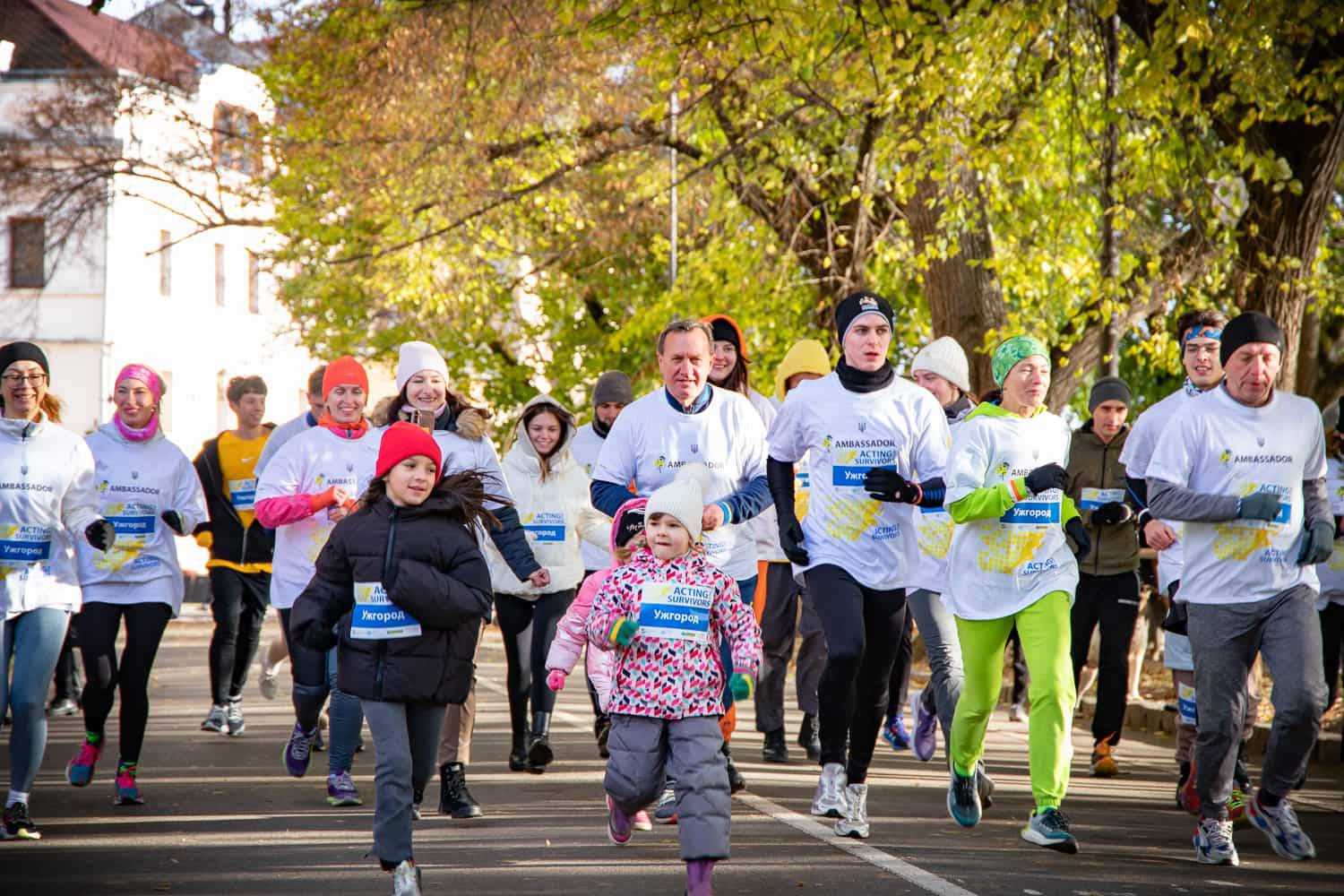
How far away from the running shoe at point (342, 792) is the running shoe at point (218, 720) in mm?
3511

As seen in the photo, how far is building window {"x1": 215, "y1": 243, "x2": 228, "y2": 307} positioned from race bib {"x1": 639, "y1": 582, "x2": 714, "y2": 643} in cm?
4475

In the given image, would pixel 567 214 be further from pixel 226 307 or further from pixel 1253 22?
pixel 226 307

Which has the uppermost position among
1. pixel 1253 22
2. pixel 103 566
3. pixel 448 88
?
pixel 448 88

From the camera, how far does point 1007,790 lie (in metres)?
9.94

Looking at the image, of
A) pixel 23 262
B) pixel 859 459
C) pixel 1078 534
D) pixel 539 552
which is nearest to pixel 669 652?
pixel 859 459

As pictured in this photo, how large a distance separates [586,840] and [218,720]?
5194mm

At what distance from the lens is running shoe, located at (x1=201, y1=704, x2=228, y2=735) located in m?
12.7

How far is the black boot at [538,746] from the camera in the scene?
10492mm

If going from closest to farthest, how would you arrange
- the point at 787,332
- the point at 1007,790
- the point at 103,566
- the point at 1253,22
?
the point at 103,566, the point at 1007,790, the point at 1253,22, the point at 787,332

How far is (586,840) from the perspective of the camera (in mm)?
8156

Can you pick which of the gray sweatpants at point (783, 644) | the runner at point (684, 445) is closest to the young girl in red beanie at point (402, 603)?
the runner at point (684, 445)

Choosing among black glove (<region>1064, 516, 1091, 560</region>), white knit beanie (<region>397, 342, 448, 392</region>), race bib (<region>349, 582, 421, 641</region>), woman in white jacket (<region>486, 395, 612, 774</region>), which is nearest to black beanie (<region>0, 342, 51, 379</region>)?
white knit beanie (<region>397, 342, 448, 392</region>)

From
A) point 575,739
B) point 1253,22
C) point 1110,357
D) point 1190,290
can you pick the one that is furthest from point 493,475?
point 1190,290

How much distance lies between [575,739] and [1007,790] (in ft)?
10.8
